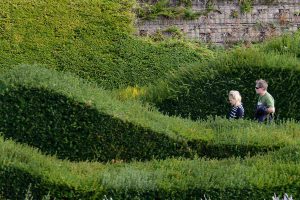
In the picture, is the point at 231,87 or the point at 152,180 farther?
the point at 231,87

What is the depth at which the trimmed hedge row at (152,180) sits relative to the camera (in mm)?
6750

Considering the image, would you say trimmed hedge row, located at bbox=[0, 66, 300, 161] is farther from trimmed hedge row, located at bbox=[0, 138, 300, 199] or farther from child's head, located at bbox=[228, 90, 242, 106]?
trimmed hedge row, located at bbox=[0, 138, 300, 199]

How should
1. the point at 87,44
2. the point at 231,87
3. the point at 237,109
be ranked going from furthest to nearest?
the point at 87,44
the point at 231,87
the point at 237,109

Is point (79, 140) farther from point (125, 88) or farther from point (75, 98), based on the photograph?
point (125, 88)

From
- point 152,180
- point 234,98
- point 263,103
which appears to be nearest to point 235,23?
point 234,98

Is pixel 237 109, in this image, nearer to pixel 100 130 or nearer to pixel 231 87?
pixel 231 87

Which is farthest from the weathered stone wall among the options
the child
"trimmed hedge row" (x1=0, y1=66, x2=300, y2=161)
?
"trimmed hedge row" (x1=0, y1=66, x2=300, y2=161)

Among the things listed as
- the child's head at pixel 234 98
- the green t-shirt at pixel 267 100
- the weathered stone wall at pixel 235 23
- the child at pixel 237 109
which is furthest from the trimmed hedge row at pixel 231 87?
the weathered stone wall at pixel 235 23

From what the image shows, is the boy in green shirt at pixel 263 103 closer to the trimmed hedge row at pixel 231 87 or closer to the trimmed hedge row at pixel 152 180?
the trimmed hedge row at pixel 231 87

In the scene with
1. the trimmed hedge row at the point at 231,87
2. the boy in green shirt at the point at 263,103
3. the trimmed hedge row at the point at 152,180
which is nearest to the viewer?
the trimmed hedge row at the point at 152,180

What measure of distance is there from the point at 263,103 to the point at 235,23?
6601 millimetres

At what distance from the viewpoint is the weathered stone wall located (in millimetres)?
16766

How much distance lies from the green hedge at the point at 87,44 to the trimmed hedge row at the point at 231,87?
323cm

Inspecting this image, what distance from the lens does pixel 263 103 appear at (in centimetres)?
1055
